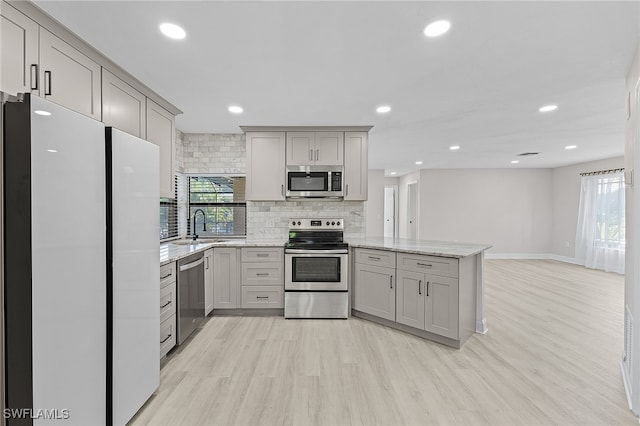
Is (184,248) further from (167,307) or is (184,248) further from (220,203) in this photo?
(220,203)

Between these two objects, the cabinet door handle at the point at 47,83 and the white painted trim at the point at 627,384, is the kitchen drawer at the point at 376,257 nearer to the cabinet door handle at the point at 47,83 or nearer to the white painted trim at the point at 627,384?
the white painted trim at the point at 627,384

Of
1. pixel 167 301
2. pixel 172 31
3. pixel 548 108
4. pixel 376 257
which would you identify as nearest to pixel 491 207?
pixel 548 108

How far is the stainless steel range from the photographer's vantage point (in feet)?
11.7

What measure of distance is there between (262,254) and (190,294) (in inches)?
39.3

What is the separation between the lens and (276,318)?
3.62m

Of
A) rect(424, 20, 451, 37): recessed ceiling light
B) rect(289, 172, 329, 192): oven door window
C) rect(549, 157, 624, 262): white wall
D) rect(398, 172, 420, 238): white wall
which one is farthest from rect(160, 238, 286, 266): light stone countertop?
rect(549, 157, 624, 262): white wall

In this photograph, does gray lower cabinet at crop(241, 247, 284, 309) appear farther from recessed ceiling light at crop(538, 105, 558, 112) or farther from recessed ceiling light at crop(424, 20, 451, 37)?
recessed ceiling light at crop(538, 105, 558, 112)

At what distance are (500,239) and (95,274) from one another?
887 centimetres

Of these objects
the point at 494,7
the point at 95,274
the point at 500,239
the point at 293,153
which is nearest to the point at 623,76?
the point at 494,7

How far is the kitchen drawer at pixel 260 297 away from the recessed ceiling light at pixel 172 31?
9.09 feet

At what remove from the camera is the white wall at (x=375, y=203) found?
27.6 ft

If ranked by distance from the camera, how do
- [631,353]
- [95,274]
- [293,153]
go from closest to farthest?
[95,274], [631,353], [293,153]

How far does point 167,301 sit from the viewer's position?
2.54 meters

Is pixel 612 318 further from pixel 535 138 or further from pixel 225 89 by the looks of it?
pixel 225 89
